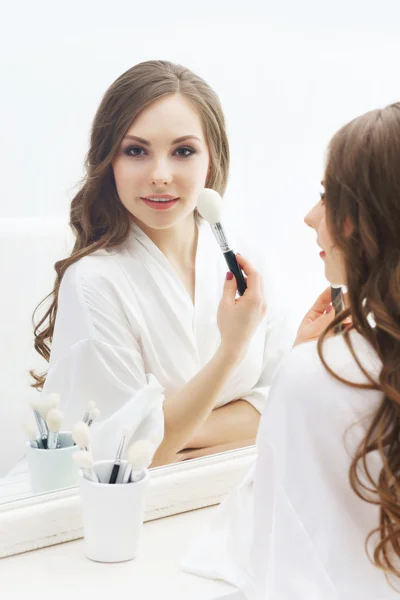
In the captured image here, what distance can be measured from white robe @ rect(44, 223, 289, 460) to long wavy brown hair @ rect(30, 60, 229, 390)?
12 mm

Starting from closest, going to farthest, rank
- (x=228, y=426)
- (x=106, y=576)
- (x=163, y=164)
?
1. (x=106, y=576)
2. (x=163, y=164)
3. (x=228, y=426)

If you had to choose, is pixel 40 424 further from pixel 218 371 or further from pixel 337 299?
pixel 337 299

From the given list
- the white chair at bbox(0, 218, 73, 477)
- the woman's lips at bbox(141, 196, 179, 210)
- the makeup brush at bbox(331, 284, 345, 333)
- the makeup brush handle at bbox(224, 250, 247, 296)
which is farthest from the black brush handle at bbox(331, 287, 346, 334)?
the white chair at bbox(0, 218, 73, 477)

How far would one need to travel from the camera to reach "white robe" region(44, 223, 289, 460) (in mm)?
886

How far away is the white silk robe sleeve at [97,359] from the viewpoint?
88 cm

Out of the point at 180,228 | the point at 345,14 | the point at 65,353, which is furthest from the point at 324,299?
the point at 345,14

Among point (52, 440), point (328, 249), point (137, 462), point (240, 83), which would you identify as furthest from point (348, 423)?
point (240, 83)

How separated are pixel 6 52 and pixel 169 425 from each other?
0.45 meters

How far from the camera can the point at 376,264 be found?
646 millimetres

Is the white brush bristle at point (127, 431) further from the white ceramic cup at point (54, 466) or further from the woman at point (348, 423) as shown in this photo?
the woman at point (348, 423)

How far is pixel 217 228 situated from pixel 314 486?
0.38 meters

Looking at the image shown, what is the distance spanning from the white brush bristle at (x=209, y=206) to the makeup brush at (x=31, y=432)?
0.31 meters

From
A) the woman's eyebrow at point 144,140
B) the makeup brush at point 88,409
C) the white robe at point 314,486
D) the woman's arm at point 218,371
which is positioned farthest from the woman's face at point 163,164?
the white robe at point 314,486

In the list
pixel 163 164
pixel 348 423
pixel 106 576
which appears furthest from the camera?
pixel 163 164
